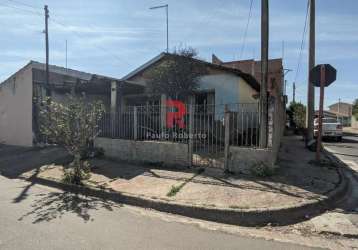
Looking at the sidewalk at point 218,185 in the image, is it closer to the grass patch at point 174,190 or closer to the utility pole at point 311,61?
the grass patch at point 174,190

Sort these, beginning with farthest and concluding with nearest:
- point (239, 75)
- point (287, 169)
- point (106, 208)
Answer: point (239, 75) < point (287, 169) < point (106, 208)

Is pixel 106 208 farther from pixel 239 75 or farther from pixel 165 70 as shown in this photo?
pixel 239 75

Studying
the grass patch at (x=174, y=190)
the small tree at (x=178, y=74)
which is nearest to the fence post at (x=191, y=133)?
the grass patch at (x=174, y=190)

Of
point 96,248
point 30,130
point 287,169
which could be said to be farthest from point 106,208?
point 30,130

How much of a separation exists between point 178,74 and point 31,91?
7940 millimetres

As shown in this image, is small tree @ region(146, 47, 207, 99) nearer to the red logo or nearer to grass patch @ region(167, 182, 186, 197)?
the red logo

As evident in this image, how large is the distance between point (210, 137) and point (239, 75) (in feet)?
19.9

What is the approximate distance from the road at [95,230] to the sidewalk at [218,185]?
2.85 feet

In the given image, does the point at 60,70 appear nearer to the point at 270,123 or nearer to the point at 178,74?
the point at 178,74

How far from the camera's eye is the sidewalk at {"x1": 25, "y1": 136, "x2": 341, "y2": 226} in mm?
5719

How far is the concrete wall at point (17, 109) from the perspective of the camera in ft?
50.2

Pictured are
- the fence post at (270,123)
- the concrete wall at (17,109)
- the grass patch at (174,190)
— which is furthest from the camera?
the concrete wall at (17,109)

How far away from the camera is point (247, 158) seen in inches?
308

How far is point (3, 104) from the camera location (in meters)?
17.3
